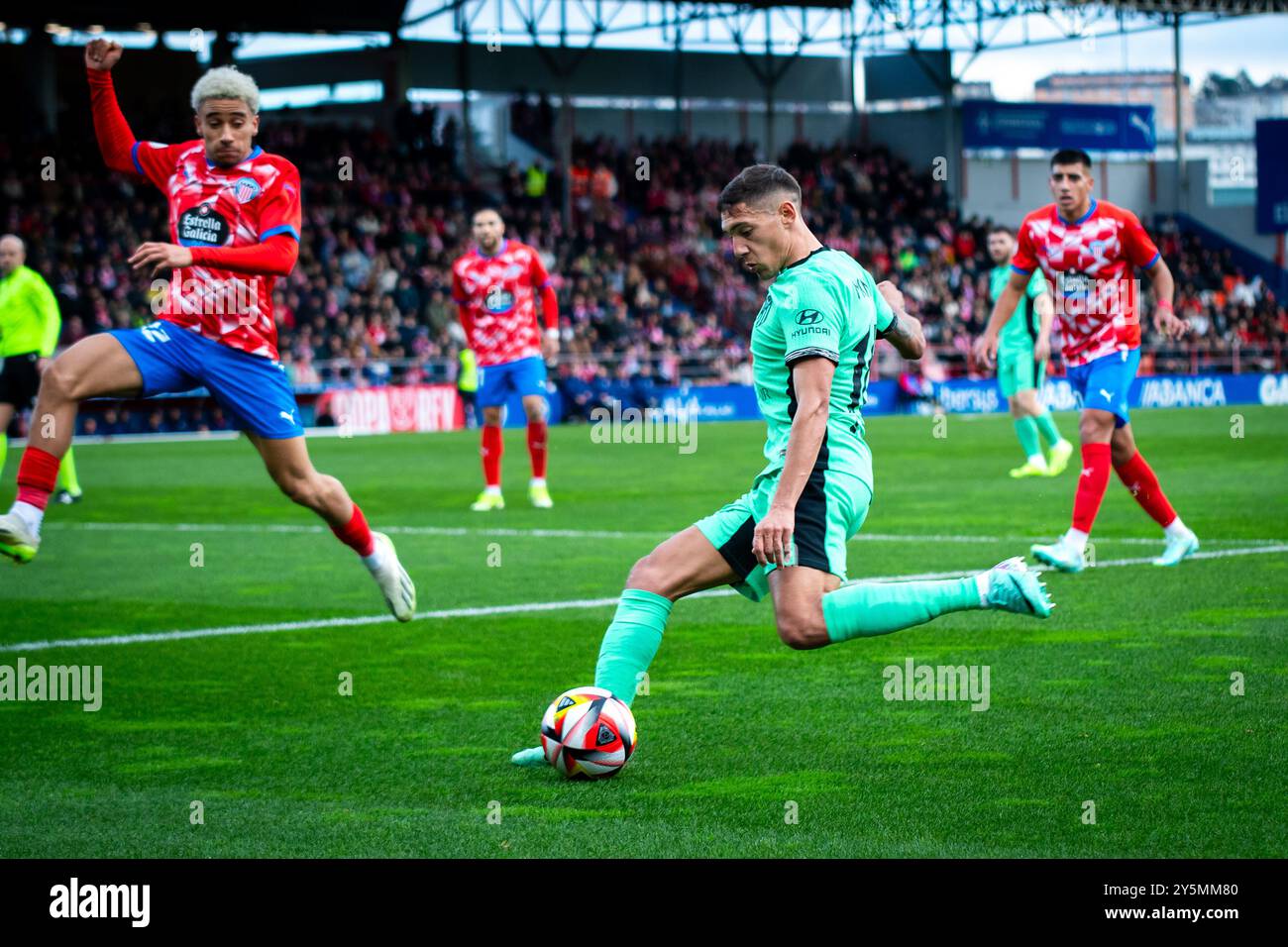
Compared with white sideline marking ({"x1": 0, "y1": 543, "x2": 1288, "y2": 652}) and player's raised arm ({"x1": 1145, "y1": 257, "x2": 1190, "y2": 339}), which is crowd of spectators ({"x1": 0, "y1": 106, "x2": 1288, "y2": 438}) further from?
player's raised arm ({"x1": 1145, "y1": 257, "x2": 1190, "y2": 339})

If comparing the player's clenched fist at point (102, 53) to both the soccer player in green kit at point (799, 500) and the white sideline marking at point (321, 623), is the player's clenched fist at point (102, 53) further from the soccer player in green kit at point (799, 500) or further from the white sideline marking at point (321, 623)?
the soccer player in green kit at point (799, 500)

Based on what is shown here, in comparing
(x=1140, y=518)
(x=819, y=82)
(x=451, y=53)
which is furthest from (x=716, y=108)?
(x=1140, y=518)

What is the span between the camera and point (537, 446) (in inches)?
610

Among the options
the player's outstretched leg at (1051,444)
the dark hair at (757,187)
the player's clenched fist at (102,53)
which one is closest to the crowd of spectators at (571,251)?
the player's outstretched leg at (1051,444)

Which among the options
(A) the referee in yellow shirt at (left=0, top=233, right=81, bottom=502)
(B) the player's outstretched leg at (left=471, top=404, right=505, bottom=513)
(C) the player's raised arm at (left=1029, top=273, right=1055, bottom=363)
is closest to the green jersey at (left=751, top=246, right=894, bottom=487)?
(B) the player's outstretched leg at (left=471, top=404, right=505, bottom=513)

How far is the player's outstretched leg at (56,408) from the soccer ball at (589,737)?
2.58 metres

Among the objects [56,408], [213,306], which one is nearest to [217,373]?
[213,306]

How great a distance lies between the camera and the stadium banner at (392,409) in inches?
1227

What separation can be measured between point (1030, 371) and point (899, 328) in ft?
40.0

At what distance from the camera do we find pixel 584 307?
3678 cm

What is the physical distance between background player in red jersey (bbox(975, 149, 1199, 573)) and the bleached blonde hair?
4.75 meters

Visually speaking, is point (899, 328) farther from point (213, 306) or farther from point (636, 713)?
point (213, 306)

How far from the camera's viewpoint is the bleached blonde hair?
7.13m
